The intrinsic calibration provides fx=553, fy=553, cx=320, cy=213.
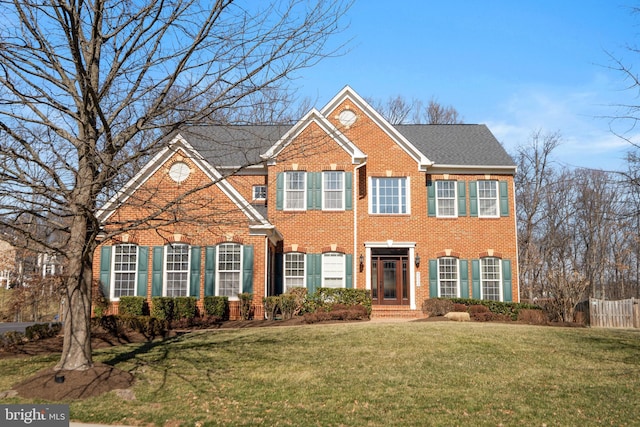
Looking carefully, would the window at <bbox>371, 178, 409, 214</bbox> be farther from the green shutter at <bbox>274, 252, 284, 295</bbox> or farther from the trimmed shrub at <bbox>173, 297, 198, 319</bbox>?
the trimmed shrub at <bbox>173, 297, 198, 319</bbox>

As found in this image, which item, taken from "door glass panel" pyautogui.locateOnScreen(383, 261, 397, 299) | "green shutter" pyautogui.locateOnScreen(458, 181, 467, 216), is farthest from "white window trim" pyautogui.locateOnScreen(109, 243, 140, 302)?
"green shutter" pyautogui.locateOnScreen(458, 181, 467, 216)

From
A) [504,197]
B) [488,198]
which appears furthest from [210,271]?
[504,197]

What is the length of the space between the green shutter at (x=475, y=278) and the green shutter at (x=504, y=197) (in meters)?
2.40

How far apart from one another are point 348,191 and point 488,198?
20.1 feet

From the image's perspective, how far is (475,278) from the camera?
74.7 ft

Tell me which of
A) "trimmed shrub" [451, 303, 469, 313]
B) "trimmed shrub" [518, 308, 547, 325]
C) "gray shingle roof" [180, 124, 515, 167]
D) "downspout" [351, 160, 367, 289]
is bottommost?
"trimmed shrub" [518, 308, 547, 325]

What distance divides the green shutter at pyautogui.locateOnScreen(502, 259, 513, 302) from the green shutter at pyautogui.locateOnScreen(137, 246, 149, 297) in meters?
14.1

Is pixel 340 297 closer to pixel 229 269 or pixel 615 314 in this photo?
pixel 229 269

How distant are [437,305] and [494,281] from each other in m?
3.59

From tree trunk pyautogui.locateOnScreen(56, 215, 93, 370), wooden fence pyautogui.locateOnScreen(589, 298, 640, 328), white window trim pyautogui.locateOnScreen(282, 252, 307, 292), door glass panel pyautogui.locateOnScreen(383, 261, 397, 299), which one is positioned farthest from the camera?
door glass panel pyautogui.locateOnScreen(383, 261, 397, 299)

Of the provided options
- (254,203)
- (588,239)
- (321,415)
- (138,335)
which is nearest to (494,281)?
(254,203)

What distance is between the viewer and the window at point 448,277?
22.7 meters

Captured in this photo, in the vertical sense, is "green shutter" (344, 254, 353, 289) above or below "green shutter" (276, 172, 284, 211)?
below

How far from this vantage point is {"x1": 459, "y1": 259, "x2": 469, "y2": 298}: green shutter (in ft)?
74.5
